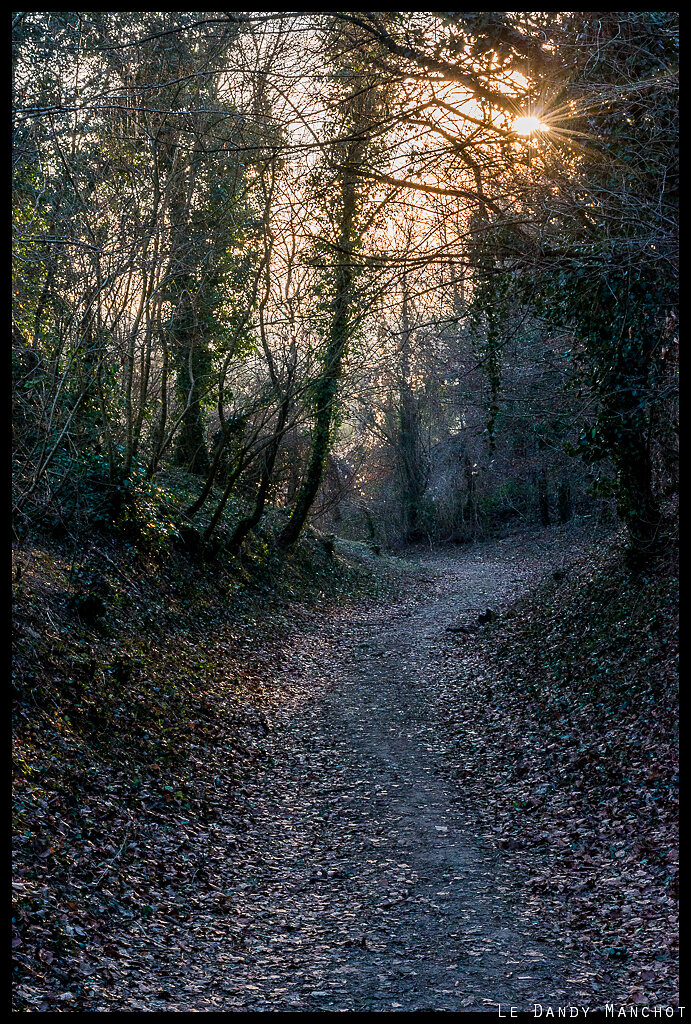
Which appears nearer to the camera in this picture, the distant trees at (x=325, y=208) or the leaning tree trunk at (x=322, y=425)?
the distant trees at (x=325, y=208)

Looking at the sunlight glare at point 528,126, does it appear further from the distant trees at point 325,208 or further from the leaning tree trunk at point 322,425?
the leaning tree trunk at point 322,425

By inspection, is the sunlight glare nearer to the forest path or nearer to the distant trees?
the distant trees

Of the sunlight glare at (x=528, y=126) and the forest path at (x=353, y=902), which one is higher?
the sunlight glare at (x=528, y=126)

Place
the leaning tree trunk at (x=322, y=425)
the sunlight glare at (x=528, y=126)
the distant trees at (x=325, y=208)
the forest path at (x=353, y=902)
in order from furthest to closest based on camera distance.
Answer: the leaning tree trunk at (x=322, y=425)
the distant trees at (x=325, y=208)
the sunlight glare at (x=528, y=126)
the forest path at (x=353, y=902)

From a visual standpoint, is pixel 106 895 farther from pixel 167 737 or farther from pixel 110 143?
pixel 110 143

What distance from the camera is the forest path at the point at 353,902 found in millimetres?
5051

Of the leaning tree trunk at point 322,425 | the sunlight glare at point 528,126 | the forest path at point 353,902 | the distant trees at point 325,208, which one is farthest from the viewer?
the leaning tree trunk at point 322,425

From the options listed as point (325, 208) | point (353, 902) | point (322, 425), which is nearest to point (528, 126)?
point (325, 208)

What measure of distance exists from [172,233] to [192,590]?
6.26 m

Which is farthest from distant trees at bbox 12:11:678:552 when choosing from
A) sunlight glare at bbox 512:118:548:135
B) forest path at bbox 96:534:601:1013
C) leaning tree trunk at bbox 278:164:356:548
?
forest path at bbox 96:534:601:1013

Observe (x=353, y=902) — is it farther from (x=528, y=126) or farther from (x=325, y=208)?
(x=325, y=208)

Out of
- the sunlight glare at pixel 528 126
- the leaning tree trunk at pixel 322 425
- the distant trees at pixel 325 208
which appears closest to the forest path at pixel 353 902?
the distant trees at pixel 325 208

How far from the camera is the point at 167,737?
8922mm

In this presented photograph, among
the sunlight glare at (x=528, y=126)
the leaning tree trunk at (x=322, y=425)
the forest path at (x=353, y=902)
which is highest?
the sunlight glare at (x=528, y=126)
